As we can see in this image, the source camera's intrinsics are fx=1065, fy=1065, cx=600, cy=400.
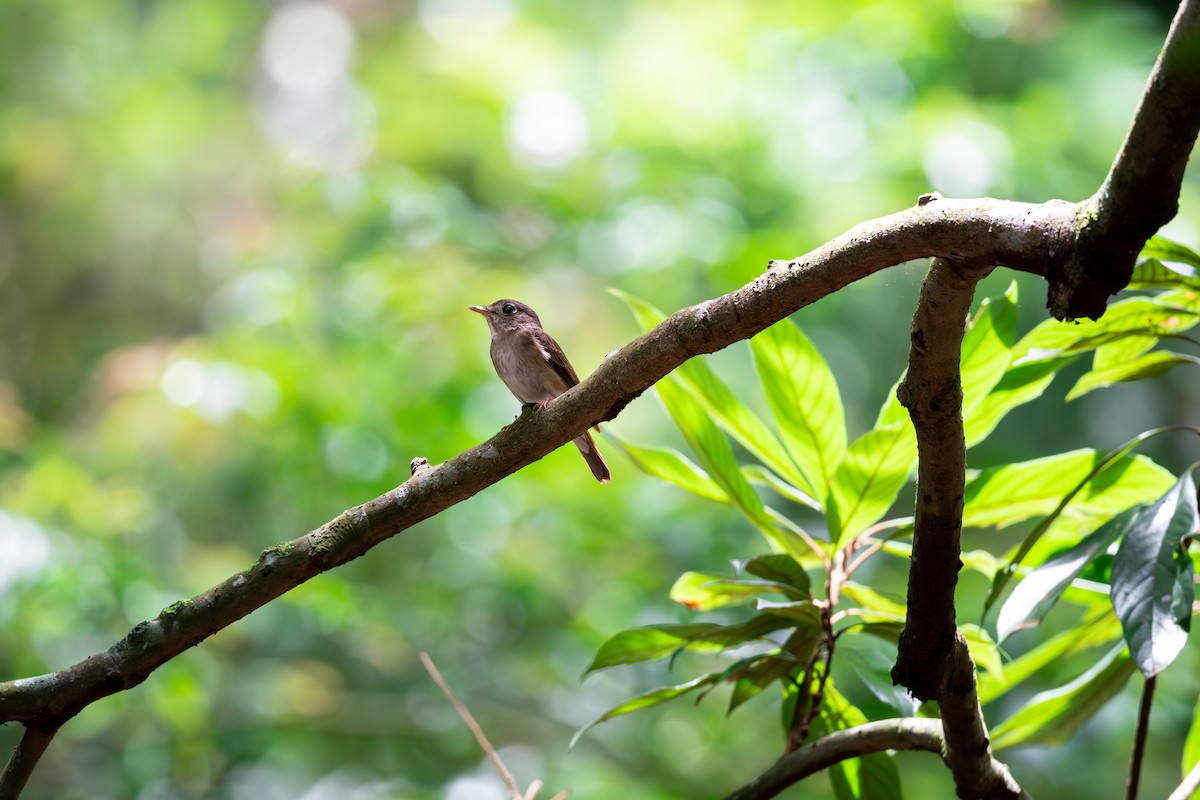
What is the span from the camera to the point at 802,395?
2.03 metres

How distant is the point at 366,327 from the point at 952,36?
3754 millimetres

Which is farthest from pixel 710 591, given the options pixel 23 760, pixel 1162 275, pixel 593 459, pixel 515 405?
pixel 515 405

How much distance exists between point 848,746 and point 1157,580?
1.79 feet

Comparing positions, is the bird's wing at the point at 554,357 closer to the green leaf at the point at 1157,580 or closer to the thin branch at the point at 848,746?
the thin branch at the point at 848,746

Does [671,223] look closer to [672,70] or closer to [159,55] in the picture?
[672,70]

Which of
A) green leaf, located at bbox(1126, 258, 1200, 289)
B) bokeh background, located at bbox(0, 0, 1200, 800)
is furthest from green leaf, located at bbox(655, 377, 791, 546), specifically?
bokeh background, located at bbox(0, 0, 1200, 800)

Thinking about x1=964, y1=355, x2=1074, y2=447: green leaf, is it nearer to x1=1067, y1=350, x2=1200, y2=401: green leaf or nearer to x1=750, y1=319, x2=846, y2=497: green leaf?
x1=1067, y1=350, x2=1200, y2=401: green leaf

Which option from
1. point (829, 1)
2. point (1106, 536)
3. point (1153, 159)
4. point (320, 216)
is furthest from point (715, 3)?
point (1153, 159)

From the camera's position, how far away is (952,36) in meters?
6.18

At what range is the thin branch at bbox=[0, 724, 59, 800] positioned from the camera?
5.19ft

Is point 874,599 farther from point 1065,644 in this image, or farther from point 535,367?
point 535,367

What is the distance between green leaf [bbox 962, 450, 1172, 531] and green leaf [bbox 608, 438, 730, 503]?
19.3 inches

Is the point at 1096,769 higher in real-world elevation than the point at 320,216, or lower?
lower

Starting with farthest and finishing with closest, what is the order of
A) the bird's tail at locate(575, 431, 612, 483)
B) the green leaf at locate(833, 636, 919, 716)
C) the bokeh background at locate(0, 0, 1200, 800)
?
1. the bokeh background at locate(0, 0, 1200, 800)
2. the bird's tail at locate(575, 431, 612, 483)
3. the green leaf at locate(833, 636, 919, 716)
